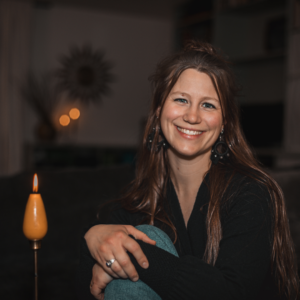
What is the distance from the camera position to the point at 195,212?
1.23 metres

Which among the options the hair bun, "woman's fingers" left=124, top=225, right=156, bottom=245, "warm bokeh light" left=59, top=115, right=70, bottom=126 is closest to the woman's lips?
the hair bun

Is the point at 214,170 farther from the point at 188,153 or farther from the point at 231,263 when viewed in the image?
the point at 231,263

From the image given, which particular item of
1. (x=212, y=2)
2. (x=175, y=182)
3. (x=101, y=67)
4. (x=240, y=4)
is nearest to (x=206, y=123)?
(x=175, y=182)

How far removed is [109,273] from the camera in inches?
39.0

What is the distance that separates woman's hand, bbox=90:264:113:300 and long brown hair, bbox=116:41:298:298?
302 mm

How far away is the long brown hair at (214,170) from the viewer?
3.64ft

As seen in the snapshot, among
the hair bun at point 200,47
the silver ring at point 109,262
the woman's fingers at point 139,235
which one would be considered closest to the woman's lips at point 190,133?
the hair bun at point 200,47

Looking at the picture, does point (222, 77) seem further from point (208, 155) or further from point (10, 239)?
point (10, 239)

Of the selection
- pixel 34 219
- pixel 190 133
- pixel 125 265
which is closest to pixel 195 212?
pixel 190 133

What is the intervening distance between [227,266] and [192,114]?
485 mm

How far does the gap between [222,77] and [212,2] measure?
3764mm

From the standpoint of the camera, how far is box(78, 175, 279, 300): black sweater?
0.91m

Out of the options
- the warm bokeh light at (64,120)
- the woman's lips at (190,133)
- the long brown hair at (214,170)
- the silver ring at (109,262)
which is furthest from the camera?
the warm bokeh light at (64,120)

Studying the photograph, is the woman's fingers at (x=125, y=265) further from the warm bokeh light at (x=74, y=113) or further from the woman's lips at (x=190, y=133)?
the warm bokeh light at (x=74, y=113)
